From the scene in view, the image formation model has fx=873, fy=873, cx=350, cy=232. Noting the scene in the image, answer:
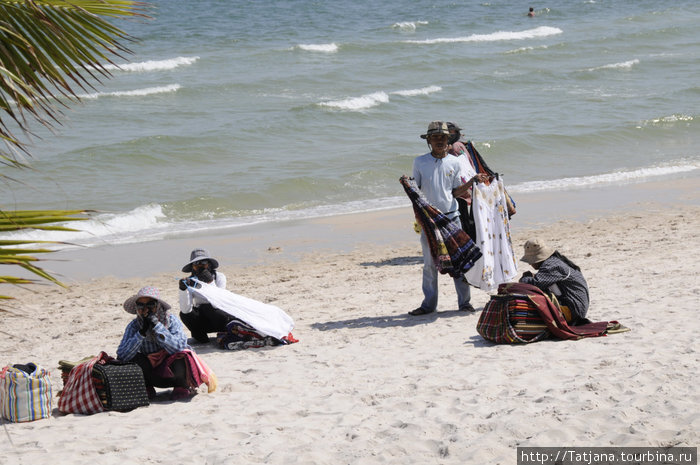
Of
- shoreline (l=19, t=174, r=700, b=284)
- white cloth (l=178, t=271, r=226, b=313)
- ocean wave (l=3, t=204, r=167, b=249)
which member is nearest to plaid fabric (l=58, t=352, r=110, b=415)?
white cloth (l=178, t=271, r=226, b=313)

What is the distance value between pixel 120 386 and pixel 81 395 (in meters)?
0.26

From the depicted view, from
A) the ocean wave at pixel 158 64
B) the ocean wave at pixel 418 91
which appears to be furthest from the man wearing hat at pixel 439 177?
the ocean wave at pixel 158 64

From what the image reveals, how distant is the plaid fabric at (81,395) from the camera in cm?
552

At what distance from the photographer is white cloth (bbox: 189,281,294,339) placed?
22.9ft

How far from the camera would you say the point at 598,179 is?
603 inches

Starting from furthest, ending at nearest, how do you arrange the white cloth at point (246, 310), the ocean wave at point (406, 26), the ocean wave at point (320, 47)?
1. the ocean wave at point (406, 26)
2. the ocean wave at point (320, 47)
3. the white cloth at point (246, 310)

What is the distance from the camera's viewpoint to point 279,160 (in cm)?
1755

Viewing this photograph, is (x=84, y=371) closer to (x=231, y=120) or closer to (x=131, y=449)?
(x=131, y=449)

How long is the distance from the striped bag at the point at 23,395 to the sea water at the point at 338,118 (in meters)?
1.24

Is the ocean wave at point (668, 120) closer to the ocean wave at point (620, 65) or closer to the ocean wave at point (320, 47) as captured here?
the ocean wave at point (620, 65)

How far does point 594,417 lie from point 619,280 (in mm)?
3971

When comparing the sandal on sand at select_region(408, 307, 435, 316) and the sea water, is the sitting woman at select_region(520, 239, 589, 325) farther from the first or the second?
the sea water

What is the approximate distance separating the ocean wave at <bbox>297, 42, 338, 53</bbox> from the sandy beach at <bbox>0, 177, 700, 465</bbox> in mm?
23571

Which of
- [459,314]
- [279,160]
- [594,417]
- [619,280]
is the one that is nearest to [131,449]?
[594,417]
